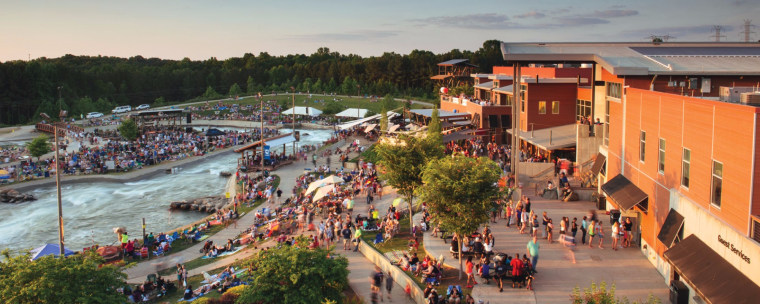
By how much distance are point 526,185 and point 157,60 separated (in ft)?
596

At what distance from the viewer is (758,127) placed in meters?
10.6

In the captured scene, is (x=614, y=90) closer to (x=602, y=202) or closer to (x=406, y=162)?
(x=602, y=202)

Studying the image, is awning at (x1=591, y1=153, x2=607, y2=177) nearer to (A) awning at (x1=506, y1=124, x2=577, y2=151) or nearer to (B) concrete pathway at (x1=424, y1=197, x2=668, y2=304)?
(B) concrete pathway at (x1=424, y1=197, x2=668, y2=304)

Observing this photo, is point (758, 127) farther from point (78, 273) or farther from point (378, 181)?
point (378, 181)

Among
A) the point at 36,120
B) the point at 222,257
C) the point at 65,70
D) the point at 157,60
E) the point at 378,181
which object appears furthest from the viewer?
the point at 157,60

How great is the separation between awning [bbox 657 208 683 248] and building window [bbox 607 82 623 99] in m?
9.52

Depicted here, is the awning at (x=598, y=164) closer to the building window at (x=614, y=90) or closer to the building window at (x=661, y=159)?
the building window at (x=614, y=90)

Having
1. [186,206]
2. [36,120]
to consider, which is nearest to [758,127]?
[186,206]

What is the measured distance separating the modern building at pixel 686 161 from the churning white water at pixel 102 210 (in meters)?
22.0

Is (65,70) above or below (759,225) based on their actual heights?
above

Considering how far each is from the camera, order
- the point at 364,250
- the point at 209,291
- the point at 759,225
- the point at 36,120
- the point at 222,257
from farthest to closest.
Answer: the point at 36,120
the point at 222,257
the point at 364,250
the point at 209,291
the point at 759,225

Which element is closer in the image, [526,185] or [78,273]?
[78,273]

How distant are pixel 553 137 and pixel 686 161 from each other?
18.7 metres

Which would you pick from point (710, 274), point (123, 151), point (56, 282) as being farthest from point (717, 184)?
point (123, 151)
